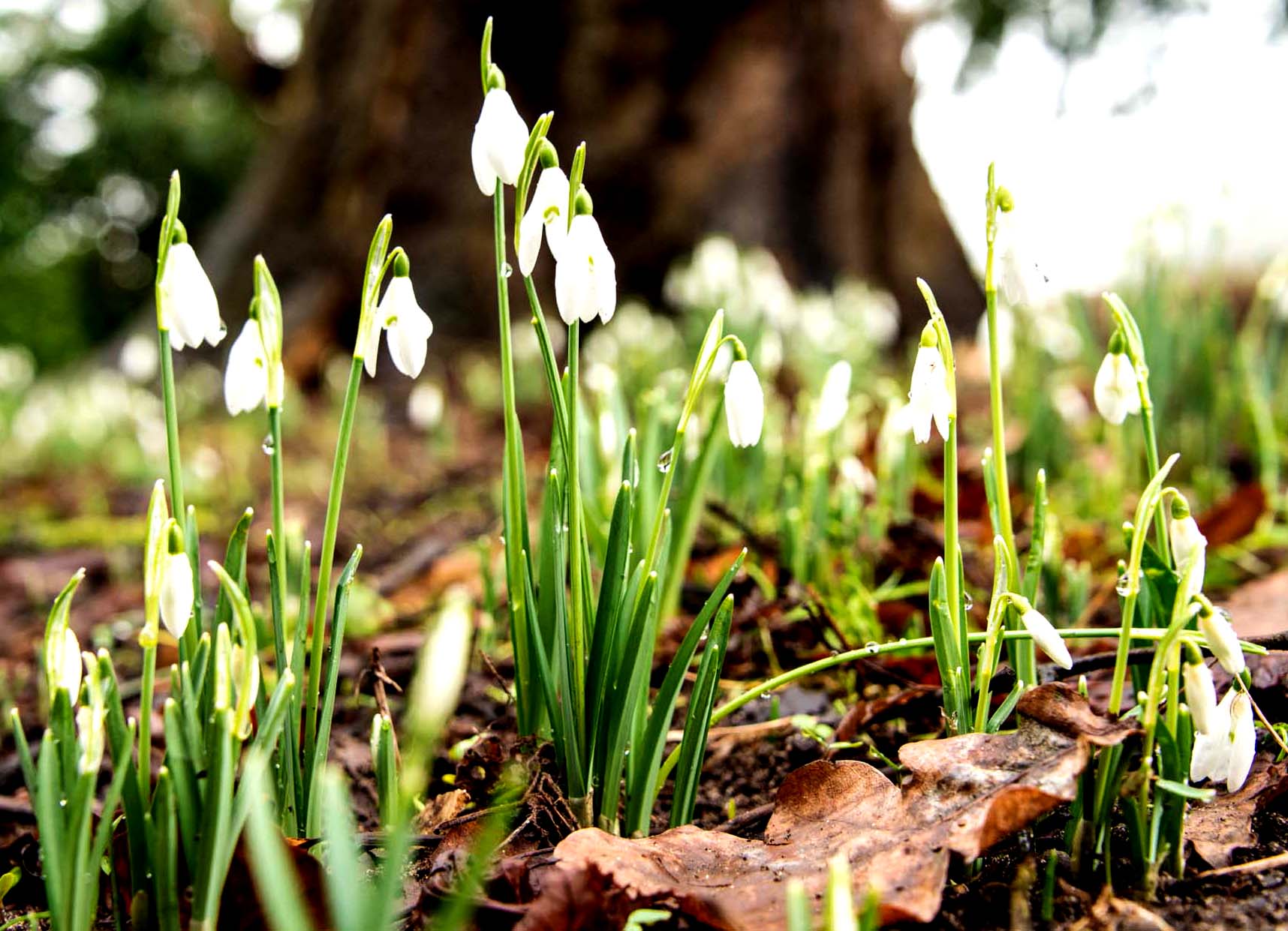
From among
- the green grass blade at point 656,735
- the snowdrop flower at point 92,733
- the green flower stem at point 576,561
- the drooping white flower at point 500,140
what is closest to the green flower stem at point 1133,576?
the green grass blade at point 656,735

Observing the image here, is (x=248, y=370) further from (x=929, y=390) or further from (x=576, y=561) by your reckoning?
(x=929, y=390)

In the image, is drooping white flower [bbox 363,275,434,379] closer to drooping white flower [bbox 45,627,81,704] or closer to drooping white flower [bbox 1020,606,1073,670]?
drooping white flower [bbox 45,627,81,704]

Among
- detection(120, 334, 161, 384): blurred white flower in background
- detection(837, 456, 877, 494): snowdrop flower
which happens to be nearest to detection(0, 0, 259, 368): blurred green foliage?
detection(120, 334, 161, 384): blurred white flower in background

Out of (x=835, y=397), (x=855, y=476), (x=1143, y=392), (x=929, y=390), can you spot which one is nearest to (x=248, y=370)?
(x=929, y=390)

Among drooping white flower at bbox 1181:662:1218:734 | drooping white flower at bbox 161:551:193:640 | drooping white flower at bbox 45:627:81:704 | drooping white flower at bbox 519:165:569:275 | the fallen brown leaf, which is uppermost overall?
drooping white flower at bbox 519:165:569:275

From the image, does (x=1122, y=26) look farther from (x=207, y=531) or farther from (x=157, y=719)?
(x=157, y=719)

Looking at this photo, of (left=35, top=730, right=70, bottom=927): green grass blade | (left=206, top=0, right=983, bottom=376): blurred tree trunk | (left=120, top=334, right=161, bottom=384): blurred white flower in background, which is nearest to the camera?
(left=35, top=730, right=70, bottom=927): green grass blade
